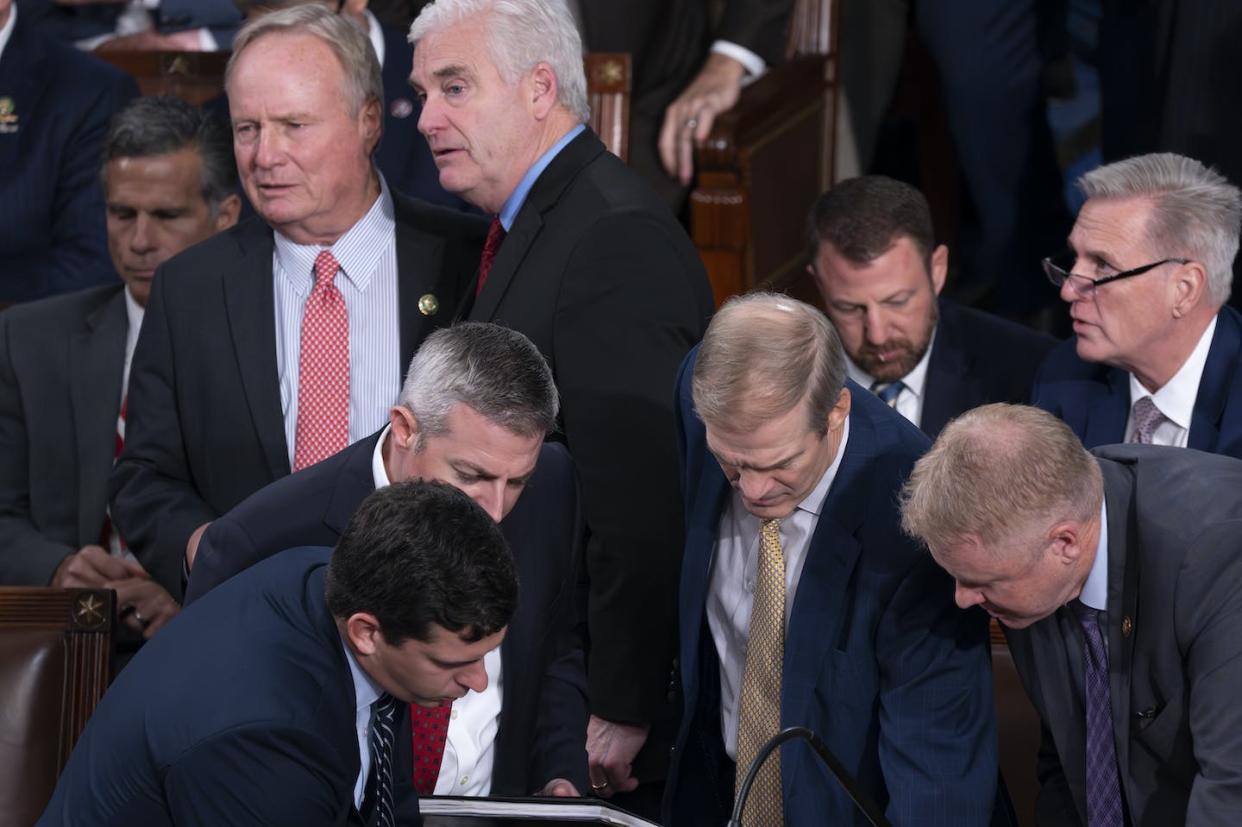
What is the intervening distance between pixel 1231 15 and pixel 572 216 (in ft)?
6.02

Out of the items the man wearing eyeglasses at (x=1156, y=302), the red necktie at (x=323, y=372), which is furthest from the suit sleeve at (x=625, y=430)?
the man wearing eyeglasses at (x=1156, y=302)

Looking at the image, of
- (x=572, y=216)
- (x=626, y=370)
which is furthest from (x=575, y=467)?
(x=572, y=216)

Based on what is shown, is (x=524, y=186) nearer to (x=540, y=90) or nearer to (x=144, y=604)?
(x=540, y=90)

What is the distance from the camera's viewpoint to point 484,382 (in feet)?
8.25

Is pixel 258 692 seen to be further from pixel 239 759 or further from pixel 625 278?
pixel 625 278

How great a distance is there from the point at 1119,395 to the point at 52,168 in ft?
8.28

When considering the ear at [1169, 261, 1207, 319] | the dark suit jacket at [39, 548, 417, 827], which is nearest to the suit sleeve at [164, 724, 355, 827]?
the dark suit jacket at [39, 548, 417, 827]

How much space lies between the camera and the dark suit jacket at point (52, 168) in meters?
4.26

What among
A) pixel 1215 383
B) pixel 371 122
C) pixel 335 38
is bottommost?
pixel 1215 383

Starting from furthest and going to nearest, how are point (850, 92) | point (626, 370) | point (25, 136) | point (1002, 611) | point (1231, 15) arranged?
point (850, 92), point (25, 136), point (1231, 15), point (626, 370), point (1002, 611)

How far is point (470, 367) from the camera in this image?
2.53 meters

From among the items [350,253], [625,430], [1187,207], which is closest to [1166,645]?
[625,430]

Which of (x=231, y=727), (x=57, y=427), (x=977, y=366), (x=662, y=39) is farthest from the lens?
(x=662, y=39)

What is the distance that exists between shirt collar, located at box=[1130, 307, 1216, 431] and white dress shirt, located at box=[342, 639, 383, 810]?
1.50m
